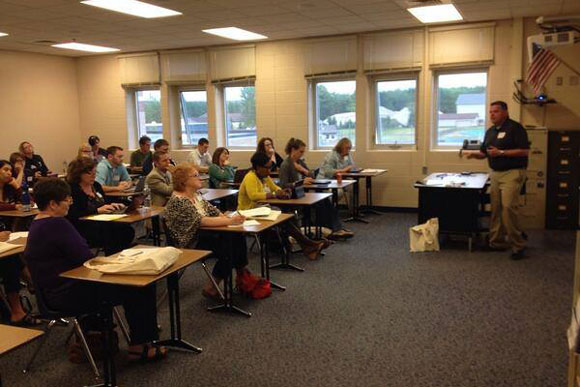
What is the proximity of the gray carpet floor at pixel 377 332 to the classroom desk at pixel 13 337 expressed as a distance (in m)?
1.14

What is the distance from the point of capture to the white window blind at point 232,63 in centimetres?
917

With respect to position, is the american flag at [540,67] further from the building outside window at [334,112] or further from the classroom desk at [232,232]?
the building outside window at [334,112]

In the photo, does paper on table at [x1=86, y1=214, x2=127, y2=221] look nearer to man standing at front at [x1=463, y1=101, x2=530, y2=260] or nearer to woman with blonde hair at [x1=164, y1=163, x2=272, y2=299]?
woman with blonde hair at [x1=164, y1=163, x2=272, y2=299]

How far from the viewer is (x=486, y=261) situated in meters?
5.45

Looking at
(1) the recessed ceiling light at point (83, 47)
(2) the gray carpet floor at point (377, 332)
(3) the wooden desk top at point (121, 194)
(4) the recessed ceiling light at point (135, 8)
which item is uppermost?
(1) the recessed ceiling light at point (83, 47)

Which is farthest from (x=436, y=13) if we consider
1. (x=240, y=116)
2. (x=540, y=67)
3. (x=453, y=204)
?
(x=240, y=116)

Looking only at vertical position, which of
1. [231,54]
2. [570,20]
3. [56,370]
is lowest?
[56,370]

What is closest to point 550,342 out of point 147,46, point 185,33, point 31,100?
point 185,33

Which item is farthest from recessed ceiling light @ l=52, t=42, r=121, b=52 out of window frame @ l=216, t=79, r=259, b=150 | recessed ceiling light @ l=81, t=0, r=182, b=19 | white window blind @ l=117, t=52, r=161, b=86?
recessed ceiling light @ l=81, t=0, r=182, b=19

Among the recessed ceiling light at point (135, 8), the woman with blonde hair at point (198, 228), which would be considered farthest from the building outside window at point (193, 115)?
the woman with blonde hair at point (198, 228)

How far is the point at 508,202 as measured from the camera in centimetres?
560

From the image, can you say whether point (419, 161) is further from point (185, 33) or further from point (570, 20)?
point (570, 20)

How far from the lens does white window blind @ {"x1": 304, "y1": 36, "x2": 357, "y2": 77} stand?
27.6 feet

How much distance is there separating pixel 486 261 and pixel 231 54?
19.7 ft
